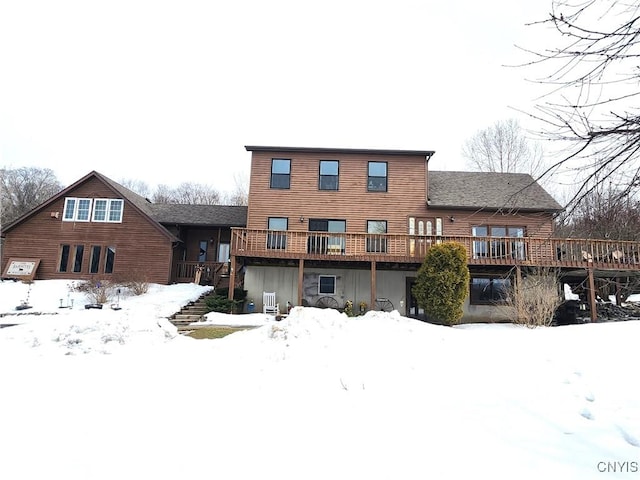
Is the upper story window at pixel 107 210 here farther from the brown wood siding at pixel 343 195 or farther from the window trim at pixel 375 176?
the window trim at pixel 375 176

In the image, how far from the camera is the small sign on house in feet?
57.3

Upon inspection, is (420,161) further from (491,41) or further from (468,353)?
(491,41)

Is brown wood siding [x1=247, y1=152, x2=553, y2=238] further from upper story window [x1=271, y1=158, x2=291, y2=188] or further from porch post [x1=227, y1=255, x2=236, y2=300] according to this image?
porch post [x1=227, y1=255, x2=236, y2=300]

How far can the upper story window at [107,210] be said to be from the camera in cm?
1864

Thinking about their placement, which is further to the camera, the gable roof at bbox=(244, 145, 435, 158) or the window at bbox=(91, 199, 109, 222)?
the window at bbox=(91, 199, 109, 222)

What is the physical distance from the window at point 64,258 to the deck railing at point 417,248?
10.1 meters

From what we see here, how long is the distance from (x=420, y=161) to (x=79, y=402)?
1593 centimetres

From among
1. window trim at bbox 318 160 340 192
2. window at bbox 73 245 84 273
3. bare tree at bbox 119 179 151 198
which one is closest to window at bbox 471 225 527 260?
window trim at bbox 318 160 340 192

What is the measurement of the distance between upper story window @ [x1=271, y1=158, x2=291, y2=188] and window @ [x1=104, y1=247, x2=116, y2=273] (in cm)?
889

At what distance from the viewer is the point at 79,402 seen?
411cm

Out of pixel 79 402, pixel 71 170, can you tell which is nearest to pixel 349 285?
pixel 79 402

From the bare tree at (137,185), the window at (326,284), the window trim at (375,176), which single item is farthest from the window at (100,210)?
the bare tree at (137,185)

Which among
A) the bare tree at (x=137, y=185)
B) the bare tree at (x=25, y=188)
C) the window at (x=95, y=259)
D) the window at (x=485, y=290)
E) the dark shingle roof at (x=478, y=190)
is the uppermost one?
the bare tree at (x=137, y=185)

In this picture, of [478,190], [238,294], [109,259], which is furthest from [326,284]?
[109,259]
